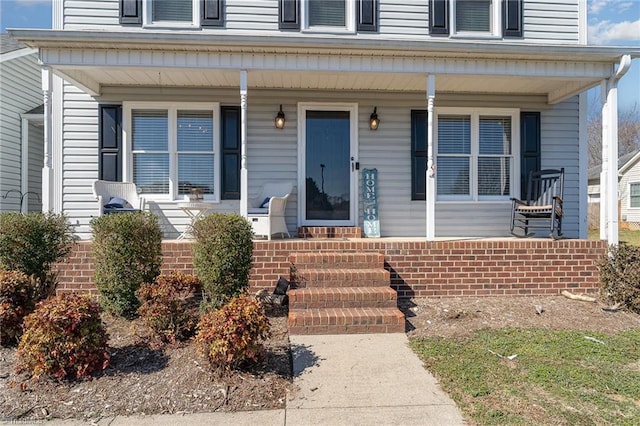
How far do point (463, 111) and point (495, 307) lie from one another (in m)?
3.56

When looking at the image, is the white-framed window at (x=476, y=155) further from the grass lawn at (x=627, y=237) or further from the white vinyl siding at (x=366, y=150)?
the grass lawn at (x=627, y=237)

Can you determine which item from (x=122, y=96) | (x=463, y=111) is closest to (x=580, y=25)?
(x=463, y=111)

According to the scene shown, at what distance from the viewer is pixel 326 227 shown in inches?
261

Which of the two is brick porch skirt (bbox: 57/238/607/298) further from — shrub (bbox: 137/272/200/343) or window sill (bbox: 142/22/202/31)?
window sill (bbox: 142/22/202/31)

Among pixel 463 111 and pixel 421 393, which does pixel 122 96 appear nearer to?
pixel 463 111

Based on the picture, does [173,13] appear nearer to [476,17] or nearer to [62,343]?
[476,17]

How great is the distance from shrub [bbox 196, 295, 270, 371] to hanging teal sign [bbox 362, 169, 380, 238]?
3870 mm

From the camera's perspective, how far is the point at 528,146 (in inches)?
277

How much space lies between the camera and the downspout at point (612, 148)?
5473 mm

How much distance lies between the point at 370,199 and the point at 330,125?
1.40 m

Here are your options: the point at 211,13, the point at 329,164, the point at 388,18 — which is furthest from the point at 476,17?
the point at 211,13

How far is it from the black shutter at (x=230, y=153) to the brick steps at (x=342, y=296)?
7.63 ft

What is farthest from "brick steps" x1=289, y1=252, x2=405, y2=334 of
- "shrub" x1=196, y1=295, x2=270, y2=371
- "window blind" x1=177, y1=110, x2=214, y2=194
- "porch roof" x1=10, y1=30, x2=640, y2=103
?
"window blind" x1=177, y1=110, x2=214, y2=194

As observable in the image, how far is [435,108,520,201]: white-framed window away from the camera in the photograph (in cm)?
705
